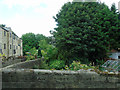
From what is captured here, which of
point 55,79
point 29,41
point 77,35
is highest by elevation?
point 29,41

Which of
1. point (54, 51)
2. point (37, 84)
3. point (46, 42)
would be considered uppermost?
point (46, 42)

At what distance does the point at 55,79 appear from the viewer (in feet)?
8.85

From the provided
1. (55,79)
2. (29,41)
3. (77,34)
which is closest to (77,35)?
(77,34)

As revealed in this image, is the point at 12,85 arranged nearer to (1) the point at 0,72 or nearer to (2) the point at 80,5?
(1) the point at 0,72

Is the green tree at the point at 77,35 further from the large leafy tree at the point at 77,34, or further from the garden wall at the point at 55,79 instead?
the garden wall at the point at 55,79

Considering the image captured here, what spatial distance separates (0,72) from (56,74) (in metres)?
1.55

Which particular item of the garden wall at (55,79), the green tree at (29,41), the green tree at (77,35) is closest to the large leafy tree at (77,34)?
the green tree at (77,35)

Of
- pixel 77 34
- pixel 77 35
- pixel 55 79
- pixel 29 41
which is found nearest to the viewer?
pixel 55 79

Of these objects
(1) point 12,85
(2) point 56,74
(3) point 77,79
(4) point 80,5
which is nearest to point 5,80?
(1) point 12,85

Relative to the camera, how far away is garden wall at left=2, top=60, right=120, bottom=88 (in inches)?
103

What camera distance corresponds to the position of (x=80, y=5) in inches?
500

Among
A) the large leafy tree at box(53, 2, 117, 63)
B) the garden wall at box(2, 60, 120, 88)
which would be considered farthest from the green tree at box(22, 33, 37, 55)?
the garden wall at box(2, 60, 120, 88)

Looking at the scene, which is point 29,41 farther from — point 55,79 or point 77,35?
point 55,79

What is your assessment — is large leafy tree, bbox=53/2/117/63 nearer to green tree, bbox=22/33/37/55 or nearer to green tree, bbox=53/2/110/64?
green tree, bbox=53/2/110/64
